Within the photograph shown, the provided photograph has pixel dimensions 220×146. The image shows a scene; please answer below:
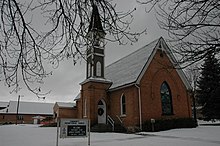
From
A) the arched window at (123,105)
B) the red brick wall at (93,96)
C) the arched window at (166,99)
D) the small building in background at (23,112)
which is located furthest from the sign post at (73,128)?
the small building in background at (23,112)

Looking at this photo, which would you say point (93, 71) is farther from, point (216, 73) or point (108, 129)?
point (216, 73)

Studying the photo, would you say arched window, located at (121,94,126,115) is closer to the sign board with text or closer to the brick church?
the brick church

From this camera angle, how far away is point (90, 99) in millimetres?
24438

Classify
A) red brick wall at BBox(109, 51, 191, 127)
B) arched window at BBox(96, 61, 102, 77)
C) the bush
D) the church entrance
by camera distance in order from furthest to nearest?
arched window at BBox(96, 61, 102, 77) < the church entrance < red brick wall at BBox(109, 51, 191, 127) < the bush

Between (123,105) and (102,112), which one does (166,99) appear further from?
(102,112)

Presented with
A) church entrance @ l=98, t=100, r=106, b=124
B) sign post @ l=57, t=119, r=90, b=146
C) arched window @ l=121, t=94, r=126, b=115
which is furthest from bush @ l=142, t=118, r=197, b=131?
sign post @ l=57, t=119, r=90, b=146

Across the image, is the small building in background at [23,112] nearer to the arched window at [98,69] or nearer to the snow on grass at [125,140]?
the arched window at [98,69]

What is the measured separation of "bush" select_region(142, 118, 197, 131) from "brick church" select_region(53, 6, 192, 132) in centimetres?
72

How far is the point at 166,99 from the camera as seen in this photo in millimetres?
23812

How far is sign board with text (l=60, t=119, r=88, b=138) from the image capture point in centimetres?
1092

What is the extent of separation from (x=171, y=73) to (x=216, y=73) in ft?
37.9

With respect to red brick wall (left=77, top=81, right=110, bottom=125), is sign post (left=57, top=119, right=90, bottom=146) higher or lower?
lower

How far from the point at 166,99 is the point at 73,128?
49.5 feet

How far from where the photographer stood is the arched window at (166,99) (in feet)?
76.5
